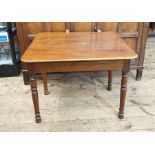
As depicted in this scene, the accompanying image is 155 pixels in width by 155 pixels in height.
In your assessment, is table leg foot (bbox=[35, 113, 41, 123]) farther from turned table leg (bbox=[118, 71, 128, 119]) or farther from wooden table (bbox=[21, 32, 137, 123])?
turned table leg (bbox=[118, 71, 128, 119])

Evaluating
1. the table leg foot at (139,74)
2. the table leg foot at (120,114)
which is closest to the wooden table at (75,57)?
the table leg foot at (120,114)

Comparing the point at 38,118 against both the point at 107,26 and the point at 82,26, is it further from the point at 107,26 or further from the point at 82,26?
the point at 107,26

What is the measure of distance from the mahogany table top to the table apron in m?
0.06

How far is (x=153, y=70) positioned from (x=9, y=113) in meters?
1.83

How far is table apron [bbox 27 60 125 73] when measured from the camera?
1542 mm

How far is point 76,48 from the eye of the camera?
5.45 feet

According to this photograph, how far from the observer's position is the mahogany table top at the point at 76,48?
1499mm

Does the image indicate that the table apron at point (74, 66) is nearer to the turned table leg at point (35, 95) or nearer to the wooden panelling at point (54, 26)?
the turned table leg at point (35, 95)

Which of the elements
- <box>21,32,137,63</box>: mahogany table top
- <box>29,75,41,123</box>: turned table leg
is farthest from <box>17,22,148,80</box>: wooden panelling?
<box>29,75,41,123</box>: turned table leg

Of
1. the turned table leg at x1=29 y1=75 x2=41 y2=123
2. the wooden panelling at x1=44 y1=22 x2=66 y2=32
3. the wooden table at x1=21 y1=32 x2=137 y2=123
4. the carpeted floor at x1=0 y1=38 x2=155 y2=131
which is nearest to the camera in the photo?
the wooden table at x1=21 y1=32 x2=137 y2=123

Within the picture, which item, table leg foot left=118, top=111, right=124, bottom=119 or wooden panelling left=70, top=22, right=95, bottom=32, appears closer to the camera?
table leg foot left=118, top=111, right=124, bottom=119

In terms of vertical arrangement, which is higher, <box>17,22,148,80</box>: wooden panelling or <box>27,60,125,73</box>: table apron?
<box>17,22,148,80</box>: wooden panelling
